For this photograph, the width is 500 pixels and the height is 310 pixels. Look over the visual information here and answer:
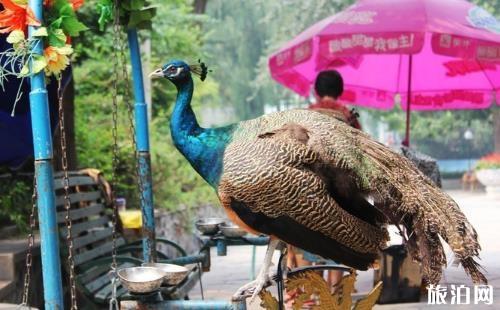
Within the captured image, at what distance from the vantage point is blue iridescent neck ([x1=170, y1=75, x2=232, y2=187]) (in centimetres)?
327

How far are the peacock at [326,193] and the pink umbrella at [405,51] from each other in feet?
10.3

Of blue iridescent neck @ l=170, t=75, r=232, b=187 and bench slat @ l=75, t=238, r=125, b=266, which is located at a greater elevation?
blue iridescent neck @ l=170, t=75, r=232, b=187

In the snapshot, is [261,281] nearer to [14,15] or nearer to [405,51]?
[14,15]

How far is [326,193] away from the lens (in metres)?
3.16

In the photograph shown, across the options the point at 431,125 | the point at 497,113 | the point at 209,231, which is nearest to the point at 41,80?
the point at 209,231

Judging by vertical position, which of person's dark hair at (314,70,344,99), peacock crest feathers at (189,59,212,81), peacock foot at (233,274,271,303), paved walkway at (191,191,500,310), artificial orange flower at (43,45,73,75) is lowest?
paved walkway at (191,191,500,310)

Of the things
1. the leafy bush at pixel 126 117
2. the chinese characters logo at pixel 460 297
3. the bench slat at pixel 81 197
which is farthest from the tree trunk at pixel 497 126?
the bench slat at pixel 81 197

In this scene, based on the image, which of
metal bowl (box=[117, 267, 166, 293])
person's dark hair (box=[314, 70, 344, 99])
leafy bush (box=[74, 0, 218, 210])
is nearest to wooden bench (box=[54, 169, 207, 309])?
metal bowl (box=[117, 267, 166, 293])

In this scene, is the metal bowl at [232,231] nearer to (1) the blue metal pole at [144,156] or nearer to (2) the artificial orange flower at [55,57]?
(1) the blue metal pole at [144,156]

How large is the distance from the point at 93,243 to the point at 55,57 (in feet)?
9.32

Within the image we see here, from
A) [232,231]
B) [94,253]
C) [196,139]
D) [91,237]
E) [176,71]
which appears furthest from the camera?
[91,237]

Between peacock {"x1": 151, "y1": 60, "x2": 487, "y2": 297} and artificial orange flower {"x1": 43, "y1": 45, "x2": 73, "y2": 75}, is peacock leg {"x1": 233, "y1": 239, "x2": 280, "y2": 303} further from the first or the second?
artificial orange flower {"x1": 43, "y1": 45, "x2": 73, "y2": 75}

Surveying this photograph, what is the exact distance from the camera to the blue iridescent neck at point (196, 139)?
327 cm

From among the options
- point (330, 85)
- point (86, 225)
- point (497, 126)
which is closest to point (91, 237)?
point (86, 225)
